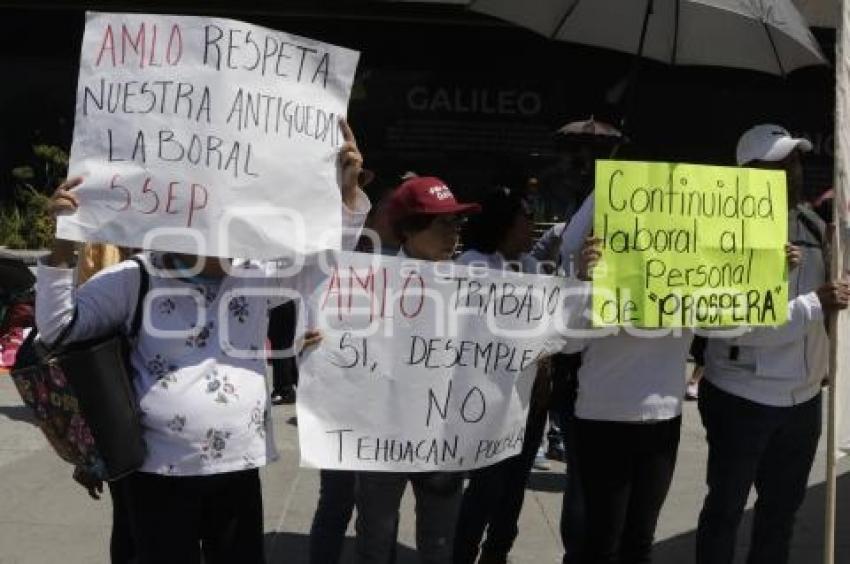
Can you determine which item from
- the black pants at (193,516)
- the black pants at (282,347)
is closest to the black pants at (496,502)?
the black pants at (193,516)

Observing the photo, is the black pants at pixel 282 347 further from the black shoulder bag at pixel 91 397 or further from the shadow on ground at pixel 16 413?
the black shoulder bag at pixel 91 397

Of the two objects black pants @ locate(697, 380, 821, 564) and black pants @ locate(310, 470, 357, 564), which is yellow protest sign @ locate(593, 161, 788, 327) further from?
black pants @ locate(310, 470, 357, 564)

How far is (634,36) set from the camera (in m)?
4.41

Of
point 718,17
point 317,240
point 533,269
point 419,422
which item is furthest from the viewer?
point 533,269

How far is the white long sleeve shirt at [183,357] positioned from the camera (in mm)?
3010

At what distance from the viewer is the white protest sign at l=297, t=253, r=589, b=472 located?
3.38 metres

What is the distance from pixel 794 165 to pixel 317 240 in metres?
1.77

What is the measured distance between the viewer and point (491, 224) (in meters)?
4.37

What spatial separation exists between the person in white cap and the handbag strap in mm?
1977

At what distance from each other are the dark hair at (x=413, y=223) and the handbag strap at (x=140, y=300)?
88cm

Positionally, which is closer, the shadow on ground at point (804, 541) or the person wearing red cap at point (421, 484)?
the person wearing red cap at point (421, 484)

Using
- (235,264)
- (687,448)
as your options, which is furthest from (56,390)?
(687,448)

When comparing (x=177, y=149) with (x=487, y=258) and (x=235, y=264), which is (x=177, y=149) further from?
(x=487, y=258)

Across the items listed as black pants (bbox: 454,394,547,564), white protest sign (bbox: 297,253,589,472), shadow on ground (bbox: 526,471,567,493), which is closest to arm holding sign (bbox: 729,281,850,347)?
white protest sign (bbox: 297,253,589,472)
